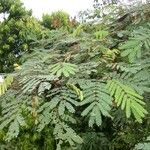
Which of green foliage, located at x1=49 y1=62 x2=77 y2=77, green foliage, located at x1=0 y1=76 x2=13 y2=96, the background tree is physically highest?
green foliage, located at x1=49 y1=62 x2=77 y2=77

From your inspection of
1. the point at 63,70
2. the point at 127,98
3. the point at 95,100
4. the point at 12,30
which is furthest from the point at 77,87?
the point at 12,30

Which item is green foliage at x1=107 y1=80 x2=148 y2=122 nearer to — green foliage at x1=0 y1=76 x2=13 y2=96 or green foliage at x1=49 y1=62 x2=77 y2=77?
green foliage at x1=49 y1=62 x2=77 y2=77

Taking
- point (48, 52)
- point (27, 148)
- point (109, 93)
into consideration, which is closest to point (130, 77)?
point (109, 93)

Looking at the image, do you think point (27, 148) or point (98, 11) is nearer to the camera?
point (27, 148)

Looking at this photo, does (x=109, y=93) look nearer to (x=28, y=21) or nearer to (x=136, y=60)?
(x=136, y=60)

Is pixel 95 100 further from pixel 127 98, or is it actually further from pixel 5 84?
pixel 5 84

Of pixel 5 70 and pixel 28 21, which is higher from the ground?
pixel 28 21

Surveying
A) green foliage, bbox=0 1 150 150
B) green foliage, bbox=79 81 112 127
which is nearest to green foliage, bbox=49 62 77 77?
green foliage, bbox=0 1 150 150

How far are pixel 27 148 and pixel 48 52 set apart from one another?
38.2 inches

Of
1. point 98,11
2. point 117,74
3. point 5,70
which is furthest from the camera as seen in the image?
point 5,70

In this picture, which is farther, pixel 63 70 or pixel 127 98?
pixel 63 70

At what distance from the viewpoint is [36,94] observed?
3359mm

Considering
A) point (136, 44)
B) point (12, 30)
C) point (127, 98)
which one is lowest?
point (12, 30)

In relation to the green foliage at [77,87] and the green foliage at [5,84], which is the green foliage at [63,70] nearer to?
the green foliage at [77,87]
